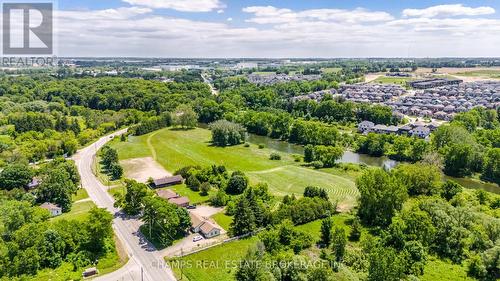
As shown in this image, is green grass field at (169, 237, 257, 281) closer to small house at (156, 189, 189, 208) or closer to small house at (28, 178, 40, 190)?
small house at (156, 189, 189, 208)

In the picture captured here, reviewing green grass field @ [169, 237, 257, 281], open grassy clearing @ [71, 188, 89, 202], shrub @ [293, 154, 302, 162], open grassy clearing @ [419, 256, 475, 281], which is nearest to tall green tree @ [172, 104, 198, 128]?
shrub @ [293, 154, 302, 162]

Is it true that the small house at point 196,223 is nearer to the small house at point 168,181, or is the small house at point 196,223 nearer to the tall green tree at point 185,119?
the small house at point 168,181

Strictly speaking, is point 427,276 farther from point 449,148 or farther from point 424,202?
Result: point 449,148

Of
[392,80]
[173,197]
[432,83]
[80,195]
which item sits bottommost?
[80,195]


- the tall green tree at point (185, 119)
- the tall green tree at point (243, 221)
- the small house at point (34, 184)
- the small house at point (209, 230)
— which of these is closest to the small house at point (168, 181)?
the small house at point (209, 230)

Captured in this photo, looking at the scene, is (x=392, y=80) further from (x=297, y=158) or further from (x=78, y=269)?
(x=78, y=269)

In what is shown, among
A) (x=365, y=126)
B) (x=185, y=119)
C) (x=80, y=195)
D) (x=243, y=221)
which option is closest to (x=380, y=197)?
(x=243, y=221)
